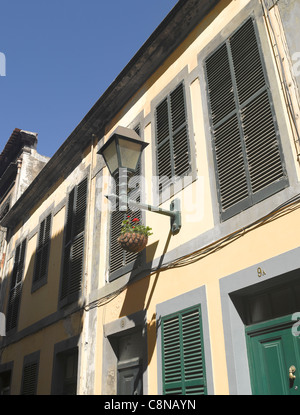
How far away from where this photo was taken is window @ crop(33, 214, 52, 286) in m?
10.5

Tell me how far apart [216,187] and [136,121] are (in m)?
3.06

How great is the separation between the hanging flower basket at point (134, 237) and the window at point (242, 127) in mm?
1428

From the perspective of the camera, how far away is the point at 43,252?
10758 mm

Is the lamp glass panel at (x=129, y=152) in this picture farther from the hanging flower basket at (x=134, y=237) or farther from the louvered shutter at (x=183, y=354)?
the louvered shutter at (x=183, y=354)

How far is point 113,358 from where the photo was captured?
7.00 metres

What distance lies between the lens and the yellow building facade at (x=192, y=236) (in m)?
4.81

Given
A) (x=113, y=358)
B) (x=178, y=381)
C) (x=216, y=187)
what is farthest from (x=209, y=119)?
(x=113, y=358)

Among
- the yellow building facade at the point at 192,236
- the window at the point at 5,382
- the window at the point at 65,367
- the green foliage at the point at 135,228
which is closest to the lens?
the yellow building facade at the point at 192,236

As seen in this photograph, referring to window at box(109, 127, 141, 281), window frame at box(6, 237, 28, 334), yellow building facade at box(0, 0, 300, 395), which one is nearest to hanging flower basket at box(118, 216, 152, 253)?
yellow building facade at box(0, 0, 300, 395)

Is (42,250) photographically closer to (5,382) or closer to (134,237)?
(5,382)

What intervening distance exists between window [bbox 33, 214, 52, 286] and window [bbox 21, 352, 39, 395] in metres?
1.76

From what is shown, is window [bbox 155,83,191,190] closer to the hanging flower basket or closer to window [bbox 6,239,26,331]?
the hanging flower basket

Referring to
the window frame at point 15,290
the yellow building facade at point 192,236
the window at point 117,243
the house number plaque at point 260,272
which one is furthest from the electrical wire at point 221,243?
the window frame at point 15,290

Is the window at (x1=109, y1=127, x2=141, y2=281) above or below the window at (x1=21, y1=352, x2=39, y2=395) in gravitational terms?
above
